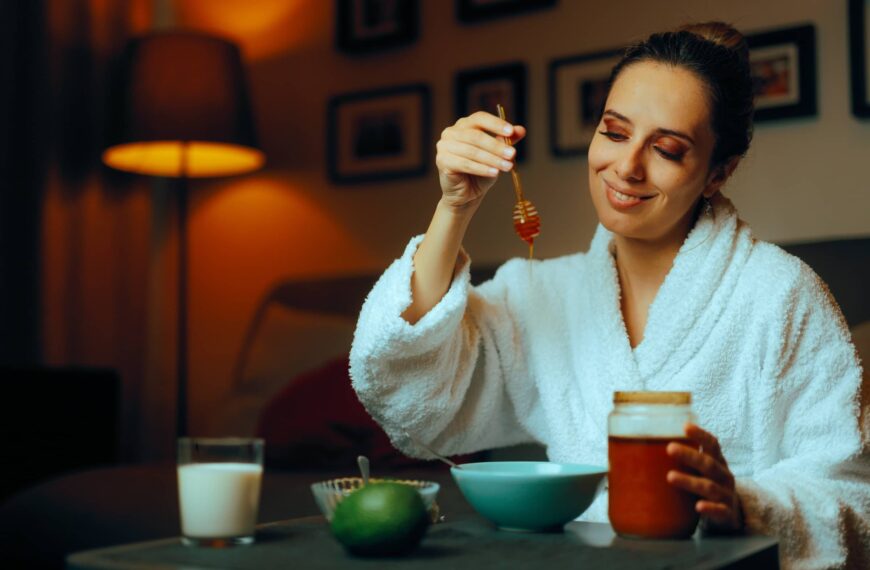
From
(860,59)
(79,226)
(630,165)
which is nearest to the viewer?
(630,165)

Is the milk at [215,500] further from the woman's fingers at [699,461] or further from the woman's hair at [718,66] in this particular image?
the woman's hair at [718,66]

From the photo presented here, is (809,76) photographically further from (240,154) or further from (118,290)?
(118,290)

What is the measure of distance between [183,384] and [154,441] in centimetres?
43

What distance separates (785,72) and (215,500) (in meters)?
2.00

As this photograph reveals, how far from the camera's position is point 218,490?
2.97ft

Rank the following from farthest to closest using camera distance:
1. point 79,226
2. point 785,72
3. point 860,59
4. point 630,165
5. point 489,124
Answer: point 79,226 < point 785,72 < point 860,59 < point 630,165 < point 489,124

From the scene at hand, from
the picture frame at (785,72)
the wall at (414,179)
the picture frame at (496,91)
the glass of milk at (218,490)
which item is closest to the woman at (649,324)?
the glass of milk at (218,490)

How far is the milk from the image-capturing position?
91 centimetres

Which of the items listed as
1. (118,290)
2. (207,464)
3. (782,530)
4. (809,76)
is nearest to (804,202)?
(809,76)

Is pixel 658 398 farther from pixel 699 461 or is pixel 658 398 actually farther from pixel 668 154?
pixel 668 154

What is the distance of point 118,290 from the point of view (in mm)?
3635

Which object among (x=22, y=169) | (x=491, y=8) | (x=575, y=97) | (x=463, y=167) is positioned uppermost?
(x=491, y=8)

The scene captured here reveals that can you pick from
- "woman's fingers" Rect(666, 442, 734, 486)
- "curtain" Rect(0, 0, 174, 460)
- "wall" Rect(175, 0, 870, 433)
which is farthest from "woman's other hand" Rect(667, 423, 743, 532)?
"curtain" Rect(0, 0, 174, 460)

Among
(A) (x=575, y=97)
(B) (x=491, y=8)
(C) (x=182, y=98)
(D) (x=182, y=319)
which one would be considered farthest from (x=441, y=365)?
(D) (x=182, y=319)
